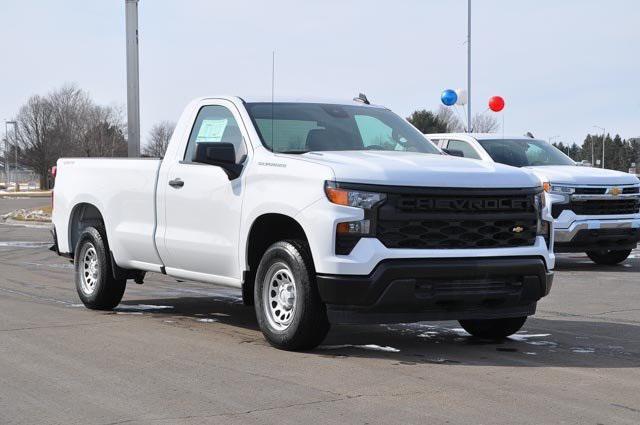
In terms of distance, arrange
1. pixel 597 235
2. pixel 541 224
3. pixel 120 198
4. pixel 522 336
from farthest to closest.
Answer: pixel 597 235 → pixel 120 198 → pixel 522 336 → pixel 541 224

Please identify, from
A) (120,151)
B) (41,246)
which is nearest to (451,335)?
(41,246)

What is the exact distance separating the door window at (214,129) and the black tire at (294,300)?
126 centimetres

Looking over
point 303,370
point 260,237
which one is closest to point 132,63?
point 260,237

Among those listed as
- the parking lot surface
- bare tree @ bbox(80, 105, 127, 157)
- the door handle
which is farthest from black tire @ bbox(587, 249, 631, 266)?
bare tree @ bbox(80, 105, 127, 157)

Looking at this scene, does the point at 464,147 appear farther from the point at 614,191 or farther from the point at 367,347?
the point at 367,347

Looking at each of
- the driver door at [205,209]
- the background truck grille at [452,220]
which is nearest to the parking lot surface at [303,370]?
the driver door at [205,209]

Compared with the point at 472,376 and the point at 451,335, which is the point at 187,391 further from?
the point at 451,335

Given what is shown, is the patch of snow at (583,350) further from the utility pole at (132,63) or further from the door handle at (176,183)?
the utility pole at (132,63)

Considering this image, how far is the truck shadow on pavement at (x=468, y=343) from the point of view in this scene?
23.8 ft

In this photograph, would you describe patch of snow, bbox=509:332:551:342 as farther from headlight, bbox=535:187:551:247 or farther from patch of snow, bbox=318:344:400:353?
patch of snow, bbox=318:344:400:353

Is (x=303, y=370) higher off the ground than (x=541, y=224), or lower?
lower

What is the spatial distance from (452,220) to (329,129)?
177cm

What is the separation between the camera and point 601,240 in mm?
14117

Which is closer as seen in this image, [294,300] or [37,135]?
[294,300]
